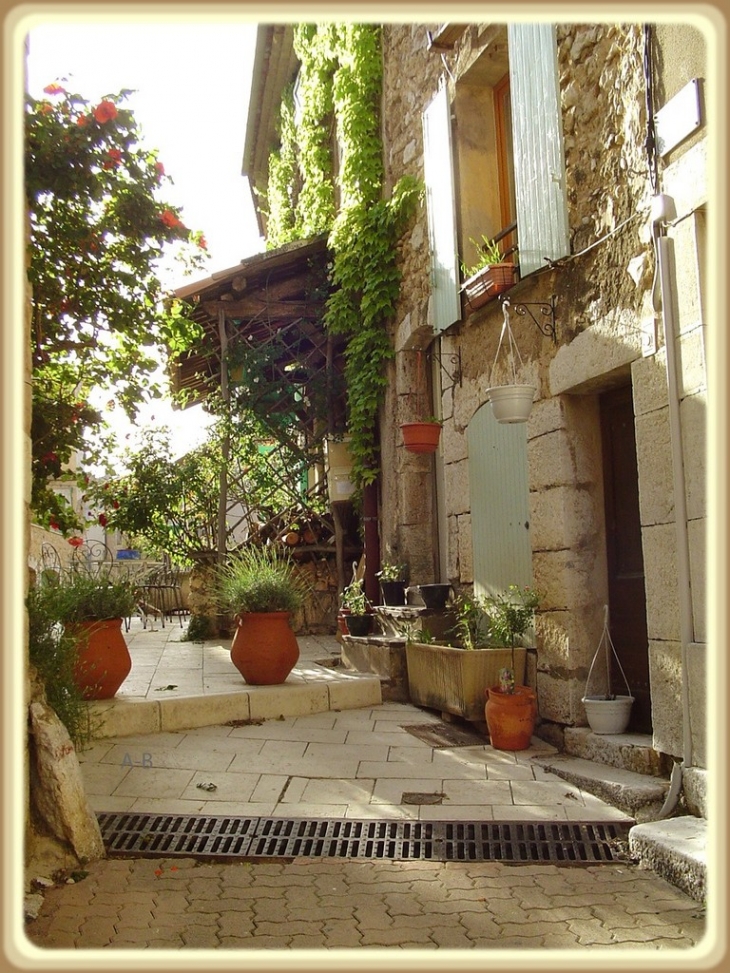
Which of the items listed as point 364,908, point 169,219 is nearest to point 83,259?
point 169,219

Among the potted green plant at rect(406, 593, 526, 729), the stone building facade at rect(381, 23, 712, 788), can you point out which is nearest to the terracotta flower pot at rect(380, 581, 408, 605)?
the stone building facade at rect(381, 23, 712, 788)

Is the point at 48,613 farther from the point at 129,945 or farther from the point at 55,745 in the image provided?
the point at 129,945

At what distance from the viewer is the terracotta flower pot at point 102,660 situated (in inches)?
204

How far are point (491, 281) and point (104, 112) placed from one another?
252cm

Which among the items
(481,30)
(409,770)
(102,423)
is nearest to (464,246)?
(481,30)

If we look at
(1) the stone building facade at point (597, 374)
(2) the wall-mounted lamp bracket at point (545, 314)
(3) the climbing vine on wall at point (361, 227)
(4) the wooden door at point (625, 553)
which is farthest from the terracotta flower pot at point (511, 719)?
(3) the climbing vine on wall at point (361, 227)

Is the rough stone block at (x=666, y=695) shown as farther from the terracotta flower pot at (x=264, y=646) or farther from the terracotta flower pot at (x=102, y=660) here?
the terracotta flower pot at (x=102, y=660)

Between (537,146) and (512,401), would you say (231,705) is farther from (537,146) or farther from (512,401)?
(537,146)

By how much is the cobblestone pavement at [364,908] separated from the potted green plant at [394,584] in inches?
151

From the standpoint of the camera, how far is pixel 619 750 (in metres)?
4.67

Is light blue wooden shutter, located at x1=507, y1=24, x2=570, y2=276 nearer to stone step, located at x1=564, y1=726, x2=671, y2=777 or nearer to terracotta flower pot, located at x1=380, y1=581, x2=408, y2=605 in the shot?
stone step, located at x1=564, y1=726, x2=671, y2=777

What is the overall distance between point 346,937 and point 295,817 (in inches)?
48.0

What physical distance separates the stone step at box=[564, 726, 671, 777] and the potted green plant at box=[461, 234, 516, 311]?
2.79m

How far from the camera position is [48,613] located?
426 centimetres
